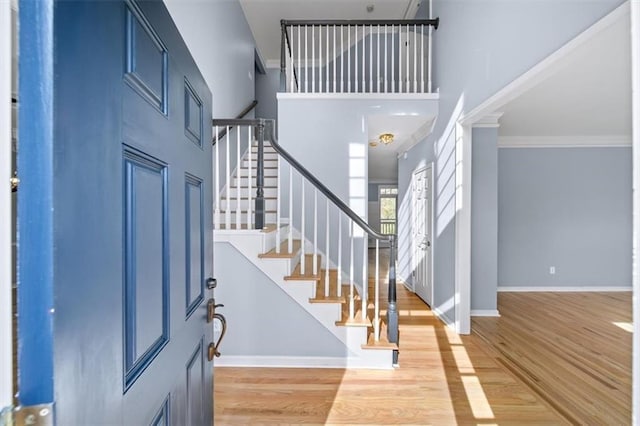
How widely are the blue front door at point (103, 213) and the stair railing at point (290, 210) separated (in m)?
1.34

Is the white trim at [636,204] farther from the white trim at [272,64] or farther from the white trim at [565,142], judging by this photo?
the white trim at [272,64]

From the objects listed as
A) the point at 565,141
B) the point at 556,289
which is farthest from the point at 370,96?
the point at 556,289

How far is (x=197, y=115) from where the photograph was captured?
3.25ft

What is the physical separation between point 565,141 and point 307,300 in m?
4.87

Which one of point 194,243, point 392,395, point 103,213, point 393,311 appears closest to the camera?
point 103,213

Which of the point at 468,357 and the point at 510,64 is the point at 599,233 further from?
the point at 510,64

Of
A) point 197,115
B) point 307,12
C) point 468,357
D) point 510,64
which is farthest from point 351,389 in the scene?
point 307,12

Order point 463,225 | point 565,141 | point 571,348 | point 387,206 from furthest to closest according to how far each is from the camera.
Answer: point 387,206 → point 565,141 → point 463,225 → point 571,348

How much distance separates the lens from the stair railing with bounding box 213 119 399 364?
7.50ft

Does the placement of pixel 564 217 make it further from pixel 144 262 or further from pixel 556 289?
pixel 144 262

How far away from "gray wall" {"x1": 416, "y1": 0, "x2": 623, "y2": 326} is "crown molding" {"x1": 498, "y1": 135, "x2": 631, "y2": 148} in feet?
5.30

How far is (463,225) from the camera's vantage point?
2.88 meters

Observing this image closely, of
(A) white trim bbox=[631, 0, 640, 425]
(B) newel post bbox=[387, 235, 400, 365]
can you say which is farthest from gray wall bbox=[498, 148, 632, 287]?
(A) white trim bbox=[631, 0, 640, 425]
